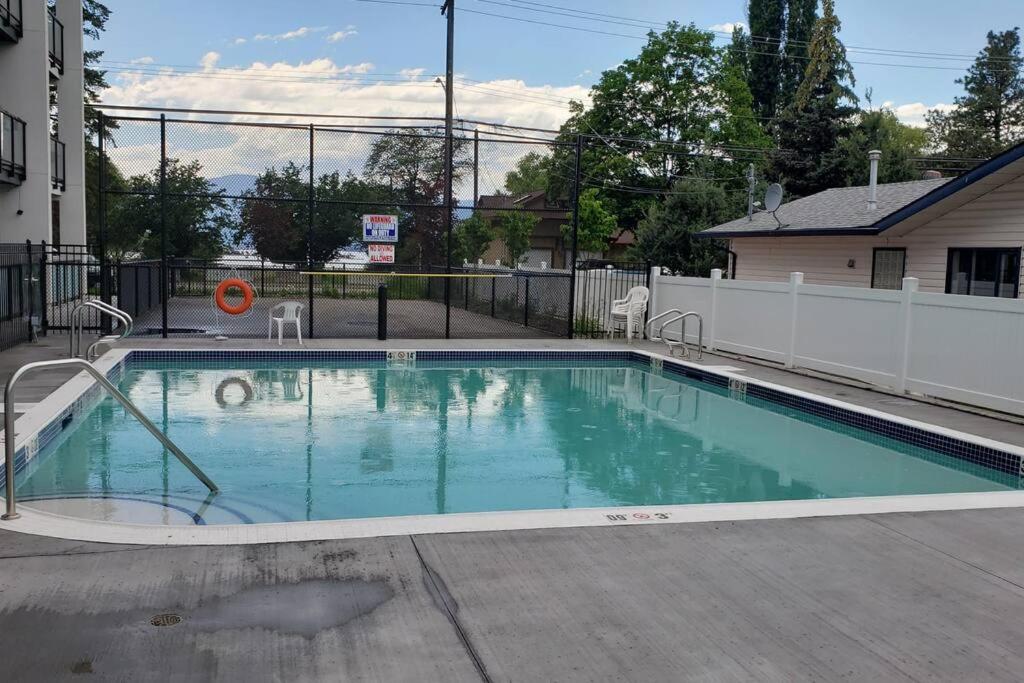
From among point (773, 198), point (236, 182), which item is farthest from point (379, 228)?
point (773, 198)

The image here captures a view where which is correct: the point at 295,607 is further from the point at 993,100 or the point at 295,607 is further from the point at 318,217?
the point at 993,100

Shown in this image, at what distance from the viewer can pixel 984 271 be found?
13.0m

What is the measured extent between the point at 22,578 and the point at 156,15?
80.3 feet

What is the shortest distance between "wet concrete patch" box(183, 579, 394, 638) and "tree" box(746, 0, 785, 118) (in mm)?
45399

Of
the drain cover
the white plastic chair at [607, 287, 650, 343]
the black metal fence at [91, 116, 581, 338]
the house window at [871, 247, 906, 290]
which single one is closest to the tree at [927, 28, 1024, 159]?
the house window at [871, 247, 906, 290]

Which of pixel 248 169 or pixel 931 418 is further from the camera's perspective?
pixel 248 169

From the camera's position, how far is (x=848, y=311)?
11.1 m

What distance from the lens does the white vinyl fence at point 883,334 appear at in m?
8.83

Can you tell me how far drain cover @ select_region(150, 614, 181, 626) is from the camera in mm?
3479

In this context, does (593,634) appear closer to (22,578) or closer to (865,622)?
(865,622)

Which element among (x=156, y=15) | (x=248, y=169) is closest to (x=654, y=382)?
(x=248, y=169)

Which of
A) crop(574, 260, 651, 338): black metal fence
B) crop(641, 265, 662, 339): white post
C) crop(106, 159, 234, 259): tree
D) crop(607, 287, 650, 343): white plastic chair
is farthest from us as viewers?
crop(574, 260, 651, 338): black metal fence

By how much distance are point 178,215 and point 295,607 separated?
47.3 feet

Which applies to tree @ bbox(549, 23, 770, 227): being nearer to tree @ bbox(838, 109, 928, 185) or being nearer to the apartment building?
tree @ bbox(838, 109, 928, 185)
